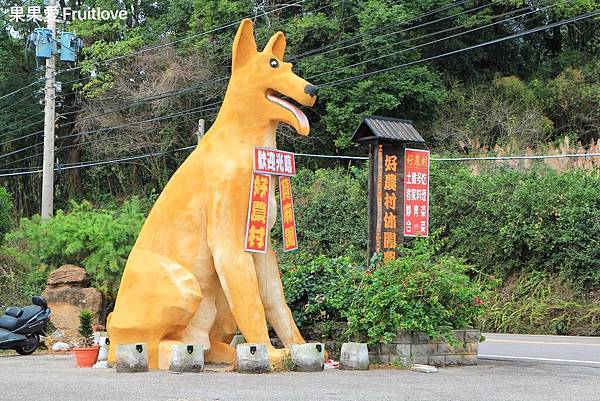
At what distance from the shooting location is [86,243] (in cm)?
1806

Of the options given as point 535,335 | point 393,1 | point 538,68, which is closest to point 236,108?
point 535,335

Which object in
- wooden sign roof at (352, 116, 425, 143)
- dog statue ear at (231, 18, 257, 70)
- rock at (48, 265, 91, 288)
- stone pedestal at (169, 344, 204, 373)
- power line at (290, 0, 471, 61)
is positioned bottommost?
stone pedestal at (169, 344, 204, 373)

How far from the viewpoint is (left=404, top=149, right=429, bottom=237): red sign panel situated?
1223 cm

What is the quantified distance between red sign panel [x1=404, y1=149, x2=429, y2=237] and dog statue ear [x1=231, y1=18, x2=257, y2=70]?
278cm

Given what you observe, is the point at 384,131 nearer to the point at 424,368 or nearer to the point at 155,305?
the point at 424,368

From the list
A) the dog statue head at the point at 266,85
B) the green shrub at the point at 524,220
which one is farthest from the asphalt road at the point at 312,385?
the green shrub at the point at 524,220

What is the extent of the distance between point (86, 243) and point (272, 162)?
8.57 m

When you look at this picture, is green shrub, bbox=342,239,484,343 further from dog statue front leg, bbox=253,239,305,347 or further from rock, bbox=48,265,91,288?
rock, bbox=48,265,91,288

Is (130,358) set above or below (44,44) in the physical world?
below

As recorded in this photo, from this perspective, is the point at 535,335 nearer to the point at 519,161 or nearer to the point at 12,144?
the point at 519,161

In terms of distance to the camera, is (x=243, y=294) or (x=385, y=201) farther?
(x=385, y=201)

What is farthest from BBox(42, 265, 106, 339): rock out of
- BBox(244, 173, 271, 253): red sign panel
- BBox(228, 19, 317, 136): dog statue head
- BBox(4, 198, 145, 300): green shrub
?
BBox(228, 19, 317, 136): dog statue head

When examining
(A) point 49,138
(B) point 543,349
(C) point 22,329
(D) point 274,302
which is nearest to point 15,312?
(C) point 22,329

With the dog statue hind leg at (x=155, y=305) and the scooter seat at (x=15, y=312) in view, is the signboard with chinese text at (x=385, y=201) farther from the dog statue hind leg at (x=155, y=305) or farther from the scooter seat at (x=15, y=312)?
the scooter seat at (x=15, y=312)
